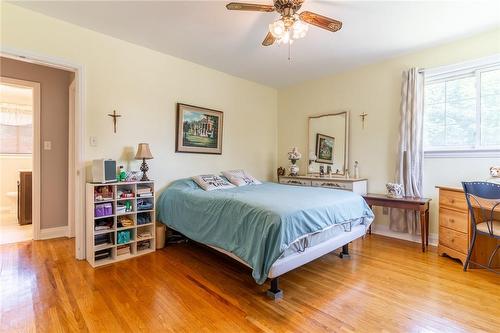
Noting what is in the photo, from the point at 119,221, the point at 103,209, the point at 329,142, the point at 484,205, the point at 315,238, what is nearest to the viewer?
the point at 315,238

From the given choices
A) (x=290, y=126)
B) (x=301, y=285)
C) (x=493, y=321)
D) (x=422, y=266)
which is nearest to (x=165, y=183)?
(x=301, y=285)

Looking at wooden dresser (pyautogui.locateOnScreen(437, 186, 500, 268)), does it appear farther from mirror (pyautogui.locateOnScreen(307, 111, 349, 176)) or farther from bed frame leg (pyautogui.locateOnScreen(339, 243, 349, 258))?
mirror (pyautogui.locateOnScreen(307, 111, 349, 176))

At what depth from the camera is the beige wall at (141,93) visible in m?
2.54

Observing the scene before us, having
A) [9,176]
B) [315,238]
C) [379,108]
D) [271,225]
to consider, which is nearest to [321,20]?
[271,225]

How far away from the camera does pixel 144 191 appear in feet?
9.62

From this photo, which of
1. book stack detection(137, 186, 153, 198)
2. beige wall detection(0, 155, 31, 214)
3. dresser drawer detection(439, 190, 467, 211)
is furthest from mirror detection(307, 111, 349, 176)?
beige wall detection(0, 155, 31, 214)

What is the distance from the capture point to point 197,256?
2.84m

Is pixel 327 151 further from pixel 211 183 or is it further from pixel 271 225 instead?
pixel 271 225

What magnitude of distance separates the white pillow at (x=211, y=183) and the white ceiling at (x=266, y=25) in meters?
1.73

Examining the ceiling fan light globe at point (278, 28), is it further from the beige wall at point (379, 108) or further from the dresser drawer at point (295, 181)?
the dresser drawer at point (295, 181)

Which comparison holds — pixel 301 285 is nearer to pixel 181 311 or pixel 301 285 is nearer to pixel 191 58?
pixel 181 311

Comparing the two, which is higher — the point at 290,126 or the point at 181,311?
the point at 290,126

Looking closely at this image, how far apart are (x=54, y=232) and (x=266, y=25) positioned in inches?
153

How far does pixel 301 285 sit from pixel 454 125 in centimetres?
280
